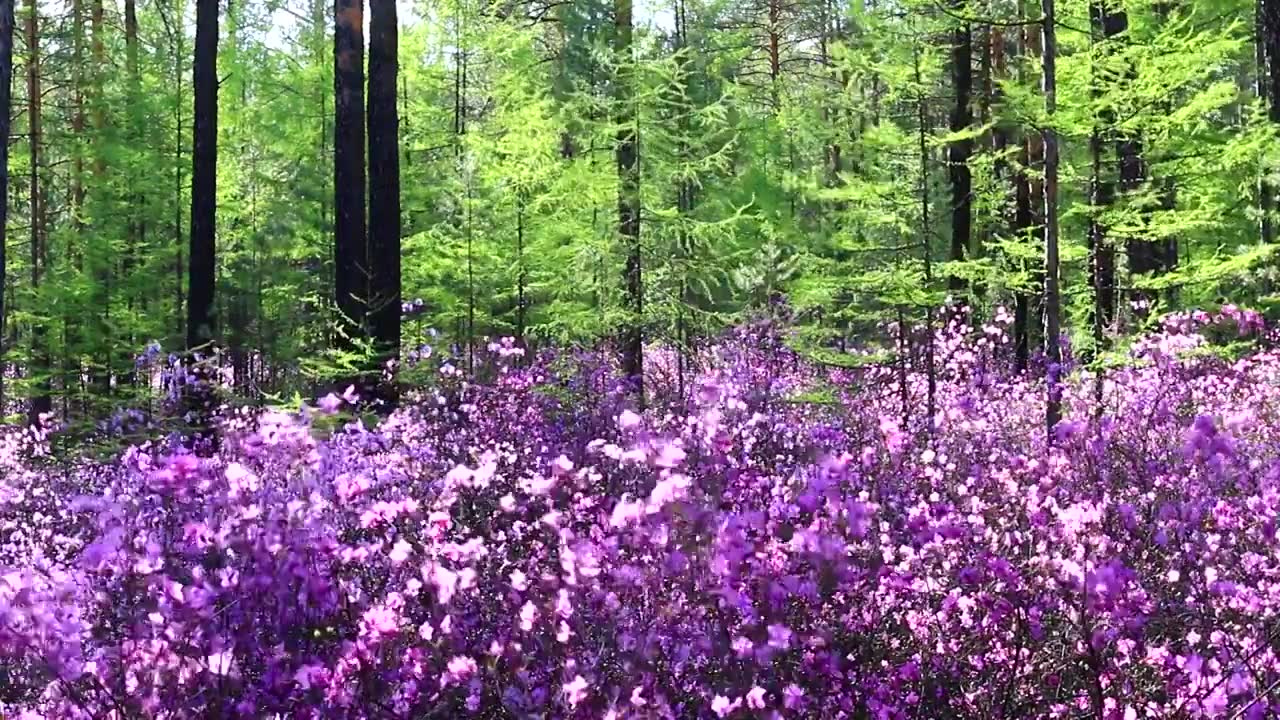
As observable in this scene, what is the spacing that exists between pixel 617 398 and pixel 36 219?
16.2m

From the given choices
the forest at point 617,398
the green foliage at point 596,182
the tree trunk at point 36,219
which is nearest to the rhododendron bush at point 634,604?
the forest at point 617,398

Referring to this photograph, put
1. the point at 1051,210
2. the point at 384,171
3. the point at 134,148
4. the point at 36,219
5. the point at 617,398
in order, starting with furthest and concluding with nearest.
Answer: the point at 36,219 → the point at 134,148 → the point at 384,171 → the point at 617,398 → the point at 1051,210

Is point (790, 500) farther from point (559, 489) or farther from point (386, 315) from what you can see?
point (386, 315)

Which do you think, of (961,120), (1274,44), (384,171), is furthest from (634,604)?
(961,120)

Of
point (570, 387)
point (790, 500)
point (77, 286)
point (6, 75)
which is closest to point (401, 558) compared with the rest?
point (790, 500)

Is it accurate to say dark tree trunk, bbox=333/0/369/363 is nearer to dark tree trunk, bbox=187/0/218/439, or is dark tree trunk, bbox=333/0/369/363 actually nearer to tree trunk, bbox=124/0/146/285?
dark tree trunk, bbox=187/0/218/439

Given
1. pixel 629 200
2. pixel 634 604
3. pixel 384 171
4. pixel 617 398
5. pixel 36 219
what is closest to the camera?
pixel 634 604

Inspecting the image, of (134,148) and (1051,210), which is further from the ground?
(134,148)

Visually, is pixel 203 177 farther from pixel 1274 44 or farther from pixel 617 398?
pixel 1274 44

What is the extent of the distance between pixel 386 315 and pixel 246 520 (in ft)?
24.0

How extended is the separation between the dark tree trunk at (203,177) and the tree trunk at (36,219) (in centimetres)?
505

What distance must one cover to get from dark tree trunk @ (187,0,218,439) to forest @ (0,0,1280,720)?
0.05 m

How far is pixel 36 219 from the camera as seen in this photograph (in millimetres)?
19562

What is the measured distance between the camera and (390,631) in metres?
2.57
